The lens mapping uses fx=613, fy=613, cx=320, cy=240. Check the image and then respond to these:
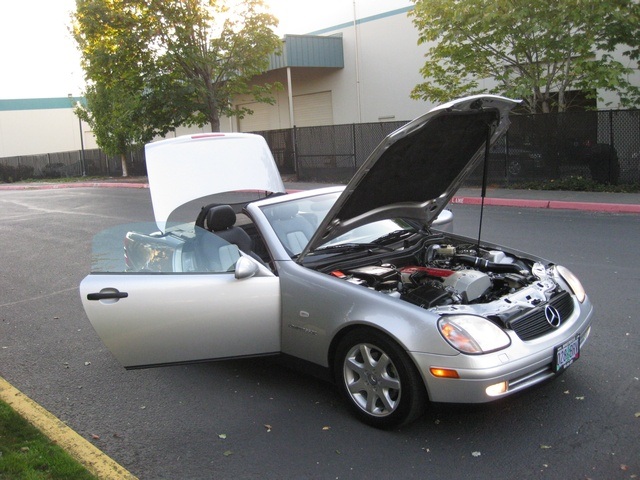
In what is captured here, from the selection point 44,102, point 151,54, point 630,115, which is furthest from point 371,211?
point 44,102

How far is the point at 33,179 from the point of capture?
41281 mm

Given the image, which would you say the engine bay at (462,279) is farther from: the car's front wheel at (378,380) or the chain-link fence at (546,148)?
the chain-link fence at (546,148)

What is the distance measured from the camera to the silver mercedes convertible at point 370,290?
11.7ft

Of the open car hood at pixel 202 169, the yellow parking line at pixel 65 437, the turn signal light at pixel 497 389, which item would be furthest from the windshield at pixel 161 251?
the turn signal light at pixel 497 389

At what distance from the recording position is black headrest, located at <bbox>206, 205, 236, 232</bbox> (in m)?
5.09

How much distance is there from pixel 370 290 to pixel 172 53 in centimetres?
1990

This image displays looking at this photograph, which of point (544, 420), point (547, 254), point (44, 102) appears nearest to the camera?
point (544, 420)

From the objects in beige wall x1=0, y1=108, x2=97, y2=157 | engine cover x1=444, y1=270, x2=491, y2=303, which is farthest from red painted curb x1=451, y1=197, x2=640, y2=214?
beige wall x1=0, y1=108, x2=97, y2=157

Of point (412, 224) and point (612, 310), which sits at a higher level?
point (412, 224)

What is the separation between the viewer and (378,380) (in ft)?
12.3

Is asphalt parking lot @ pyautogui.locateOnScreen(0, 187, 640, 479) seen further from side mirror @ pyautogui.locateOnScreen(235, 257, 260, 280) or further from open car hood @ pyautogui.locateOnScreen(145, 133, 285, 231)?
open car hood @ pyautogui.locateOnScreen(145, 133, 285, 231)

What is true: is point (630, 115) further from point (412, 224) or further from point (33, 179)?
point (33, 179)

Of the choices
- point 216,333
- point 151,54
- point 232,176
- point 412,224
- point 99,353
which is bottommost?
point 99,353

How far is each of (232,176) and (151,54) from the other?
688 inches
